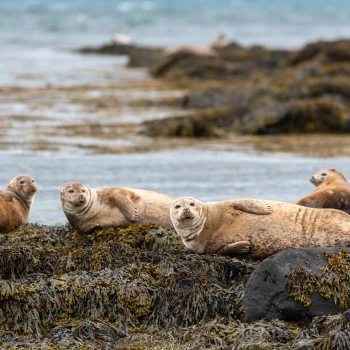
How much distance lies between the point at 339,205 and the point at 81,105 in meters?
12.3

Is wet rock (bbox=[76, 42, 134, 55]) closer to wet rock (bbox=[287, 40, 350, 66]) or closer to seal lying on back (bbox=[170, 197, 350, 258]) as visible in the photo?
wet rock (bbox=[287, 40, 350, 66])

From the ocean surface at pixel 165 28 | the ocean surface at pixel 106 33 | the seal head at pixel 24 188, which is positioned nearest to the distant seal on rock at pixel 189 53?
the ocean surface at pixel 106 33

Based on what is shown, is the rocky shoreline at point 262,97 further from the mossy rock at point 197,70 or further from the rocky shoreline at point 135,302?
the rocky shoreline at point 135,302

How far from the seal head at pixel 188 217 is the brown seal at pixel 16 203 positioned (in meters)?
1.81

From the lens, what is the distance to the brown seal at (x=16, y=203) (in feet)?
27.3

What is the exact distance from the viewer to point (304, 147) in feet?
49.2

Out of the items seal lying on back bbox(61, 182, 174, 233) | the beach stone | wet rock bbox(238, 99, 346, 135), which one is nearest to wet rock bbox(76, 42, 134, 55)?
wet rock bbox(238, 99, 346, 135)

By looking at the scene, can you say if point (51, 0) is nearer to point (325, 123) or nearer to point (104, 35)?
point (104, 35)

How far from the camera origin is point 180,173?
41.7ft

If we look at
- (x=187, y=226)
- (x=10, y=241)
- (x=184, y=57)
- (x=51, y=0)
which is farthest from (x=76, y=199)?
(x=51, y=0)

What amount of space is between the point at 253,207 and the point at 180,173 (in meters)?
5.38

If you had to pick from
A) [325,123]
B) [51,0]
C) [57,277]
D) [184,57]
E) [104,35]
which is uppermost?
[51,0]

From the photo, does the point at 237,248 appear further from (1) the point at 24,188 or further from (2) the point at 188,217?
(1) the point at 24,188

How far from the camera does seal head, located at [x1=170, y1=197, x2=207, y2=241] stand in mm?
7240
